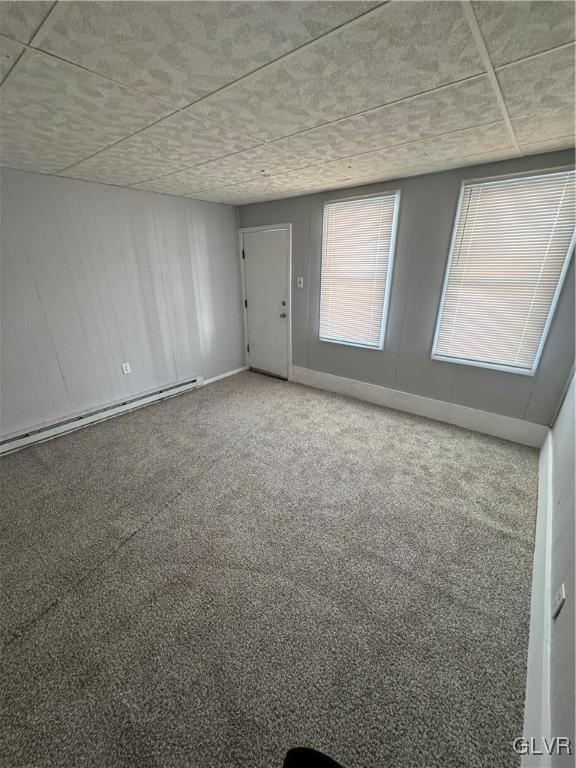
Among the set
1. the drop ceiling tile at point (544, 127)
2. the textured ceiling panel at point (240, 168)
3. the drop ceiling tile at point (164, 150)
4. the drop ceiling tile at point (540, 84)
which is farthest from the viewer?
the textured ceiling panel at point (240, 168)

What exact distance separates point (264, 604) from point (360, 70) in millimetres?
2434

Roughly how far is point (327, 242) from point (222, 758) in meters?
3.91

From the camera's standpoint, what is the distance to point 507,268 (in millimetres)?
2518

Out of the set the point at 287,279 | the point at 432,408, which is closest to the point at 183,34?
the point at 287,279

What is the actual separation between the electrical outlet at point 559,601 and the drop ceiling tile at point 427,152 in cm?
240

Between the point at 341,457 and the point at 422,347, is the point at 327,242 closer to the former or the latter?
the point at 422,347

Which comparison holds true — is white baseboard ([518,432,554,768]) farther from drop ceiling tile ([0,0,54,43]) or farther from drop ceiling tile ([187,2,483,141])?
drop ceiling tile ([0,0,54,43])

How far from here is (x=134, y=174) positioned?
102 inches

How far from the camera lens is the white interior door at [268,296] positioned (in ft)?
12.9

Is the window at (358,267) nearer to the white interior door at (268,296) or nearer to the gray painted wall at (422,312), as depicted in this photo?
the gray painted wall at (422,312)

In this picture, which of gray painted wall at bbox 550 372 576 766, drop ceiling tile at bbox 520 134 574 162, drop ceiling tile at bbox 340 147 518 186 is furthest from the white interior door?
gray painted wall at bbox 550 372 576 766

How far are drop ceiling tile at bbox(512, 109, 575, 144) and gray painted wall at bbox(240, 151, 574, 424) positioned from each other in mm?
405

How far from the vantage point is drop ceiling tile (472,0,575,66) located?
913 millimetres

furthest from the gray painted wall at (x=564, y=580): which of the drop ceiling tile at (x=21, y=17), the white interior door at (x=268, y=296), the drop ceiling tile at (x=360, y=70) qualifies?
the white interior door at (x=268, y=296)
